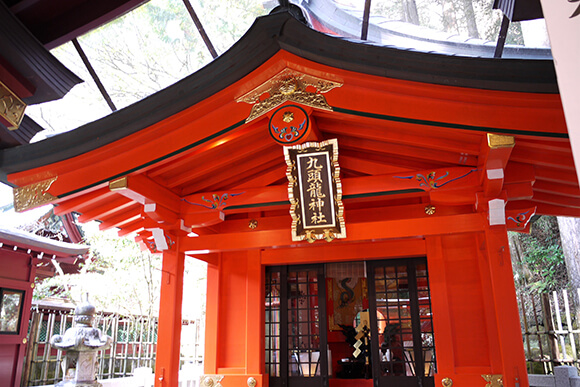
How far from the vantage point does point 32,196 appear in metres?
4.88

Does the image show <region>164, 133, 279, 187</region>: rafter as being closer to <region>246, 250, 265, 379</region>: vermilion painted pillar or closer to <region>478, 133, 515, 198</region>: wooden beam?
<region>246, 250, 265, 379</region>: vermilion painted pillar

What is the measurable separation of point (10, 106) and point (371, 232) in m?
3.99

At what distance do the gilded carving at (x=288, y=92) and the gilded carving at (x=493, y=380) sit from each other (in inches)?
158

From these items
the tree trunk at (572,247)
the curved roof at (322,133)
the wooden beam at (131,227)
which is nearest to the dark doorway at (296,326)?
the curved roof at (322,133)

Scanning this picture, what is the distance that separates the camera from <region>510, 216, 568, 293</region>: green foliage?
12.2 meters

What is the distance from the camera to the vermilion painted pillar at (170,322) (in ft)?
18.0

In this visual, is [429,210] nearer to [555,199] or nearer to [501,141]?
[555,199]

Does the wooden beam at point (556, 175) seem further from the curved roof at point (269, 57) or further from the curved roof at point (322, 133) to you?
the curved roof at point (269, 57)

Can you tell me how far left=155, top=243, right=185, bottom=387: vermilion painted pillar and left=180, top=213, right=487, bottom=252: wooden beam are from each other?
26 centimetres

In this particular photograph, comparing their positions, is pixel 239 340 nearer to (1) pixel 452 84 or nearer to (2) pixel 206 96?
(2) pixel 206 96

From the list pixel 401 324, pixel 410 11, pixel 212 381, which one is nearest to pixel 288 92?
pixel 410 11

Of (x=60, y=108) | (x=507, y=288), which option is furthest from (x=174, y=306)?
(x=507, y=288)

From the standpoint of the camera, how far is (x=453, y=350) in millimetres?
5992

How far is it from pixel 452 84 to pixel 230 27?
3.32m
